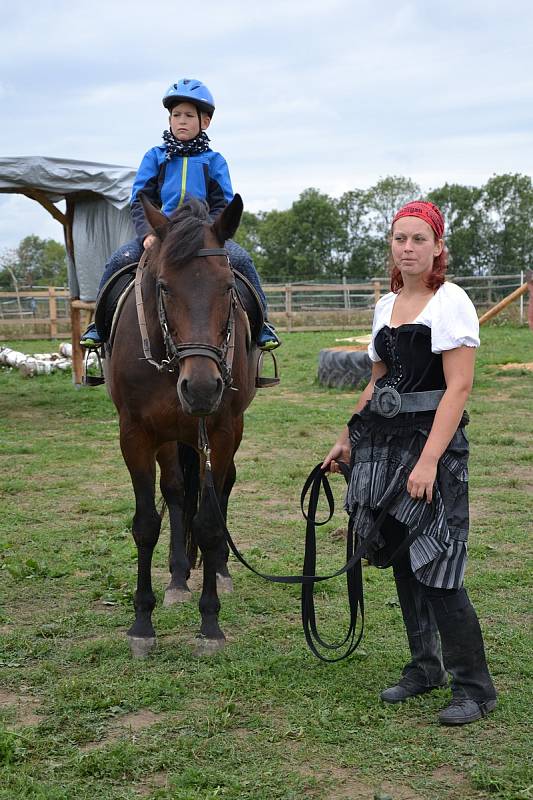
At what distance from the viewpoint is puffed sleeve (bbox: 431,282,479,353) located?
3004mm

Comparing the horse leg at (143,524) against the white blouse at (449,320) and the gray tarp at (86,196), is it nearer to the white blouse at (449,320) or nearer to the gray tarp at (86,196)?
the white blouse at (449,320)

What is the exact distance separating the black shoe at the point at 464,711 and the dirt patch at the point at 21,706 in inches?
62.2

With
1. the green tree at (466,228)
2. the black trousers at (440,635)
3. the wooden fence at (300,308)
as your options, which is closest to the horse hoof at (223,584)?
the black trousers at (440,635)

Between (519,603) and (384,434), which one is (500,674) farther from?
(384,434)

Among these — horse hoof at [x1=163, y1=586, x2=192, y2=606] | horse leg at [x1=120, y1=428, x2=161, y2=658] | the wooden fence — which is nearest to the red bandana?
horse leg at [x1=120, y1=428, x2=161, y2=658]

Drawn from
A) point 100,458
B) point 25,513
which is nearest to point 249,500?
point 25,513

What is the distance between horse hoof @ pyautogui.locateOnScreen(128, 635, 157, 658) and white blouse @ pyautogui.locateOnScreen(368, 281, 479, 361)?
6.60 ft

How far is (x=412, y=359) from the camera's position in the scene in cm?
314

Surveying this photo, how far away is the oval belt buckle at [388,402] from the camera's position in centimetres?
314

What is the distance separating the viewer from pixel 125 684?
3.61m

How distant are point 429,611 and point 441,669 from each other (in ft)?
0.84

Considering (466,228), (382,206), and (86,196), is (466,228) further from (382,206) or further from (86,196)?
(86,196)

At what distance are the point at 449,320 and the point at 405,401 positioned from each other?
349mm

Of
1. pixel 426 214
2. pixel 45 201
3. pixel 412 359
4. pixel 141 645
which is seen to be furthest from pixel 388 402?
pixel 45 201
